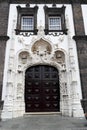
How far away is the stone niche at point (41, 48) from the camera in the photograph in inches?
379

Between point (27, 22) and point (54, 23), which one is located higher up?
point (27, 22)

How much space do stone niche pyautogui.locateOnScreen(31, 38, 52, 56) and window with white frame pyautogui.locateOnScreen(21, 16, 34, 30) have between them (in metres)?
1.48

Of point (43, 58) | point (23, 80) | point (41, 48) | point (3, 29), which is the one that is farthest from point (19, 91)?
point (3, 29)

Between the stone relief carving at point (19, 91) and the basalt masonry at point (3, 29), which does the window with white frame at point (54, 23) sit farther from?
the stone relief carving at point (19, 91)

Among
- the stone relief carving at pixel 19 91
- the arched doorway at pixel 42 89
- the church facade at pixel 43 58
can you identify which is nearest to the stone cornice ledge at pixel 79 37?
the church facade at pixel 43 58

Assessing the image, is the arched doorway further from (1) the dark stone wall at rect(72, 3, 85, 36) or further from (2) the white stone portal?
(1) the dark stone wall at rect(72, 3, 85, 36)

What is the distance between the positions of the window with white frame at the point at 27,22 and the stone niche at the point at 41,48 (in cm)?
148

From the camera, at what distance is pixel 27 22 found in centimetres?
1089

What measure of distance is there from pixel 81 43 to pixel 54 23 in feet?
Result: 8.89

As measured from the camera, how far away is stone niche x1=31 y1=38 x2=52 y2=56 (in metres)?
9.62

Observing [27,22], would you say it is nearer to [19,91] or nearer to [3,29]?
[3,29]

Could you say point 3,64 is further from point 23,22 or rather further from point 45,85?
point 23,22

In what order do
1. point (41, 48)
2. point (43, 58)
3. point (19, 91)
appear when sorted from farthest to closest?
point (41, 48) → point (43, 58) → point (19, 91)

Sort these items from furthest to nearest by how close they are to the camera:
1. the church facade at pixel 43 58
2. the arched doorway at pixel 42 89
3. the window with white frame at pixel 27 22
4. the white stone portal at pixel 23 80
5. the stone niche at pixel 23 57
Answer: the window with white frame at pixel 27 22, the stone niche at pixel 23 57, the arched doorway at pixel 42 89, the church facade at pixel 43 58, the white stone portal at pixel 23 80
